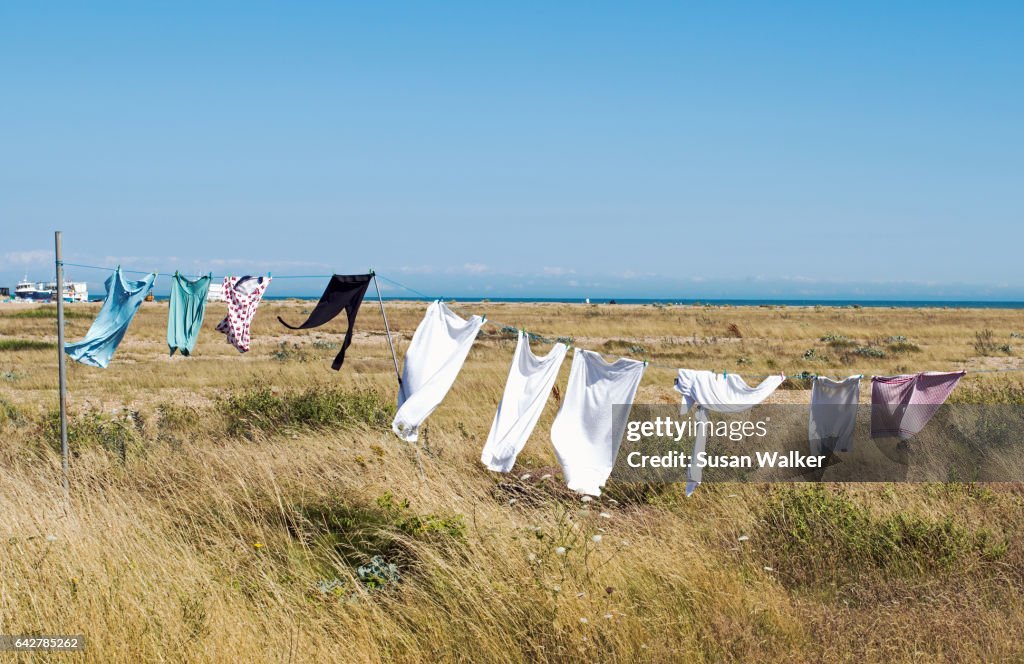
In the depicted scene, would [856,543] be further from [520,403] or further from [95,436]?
[95,436]

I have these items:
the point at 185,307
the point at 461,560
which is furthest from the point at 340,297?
the point at 461,560

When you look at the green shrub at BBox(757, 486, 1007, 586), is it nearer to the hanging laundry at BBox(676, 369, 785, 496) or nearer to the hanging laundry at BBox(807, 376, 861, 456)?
the hanging laundry at BBox(676, 369, 785, 496)

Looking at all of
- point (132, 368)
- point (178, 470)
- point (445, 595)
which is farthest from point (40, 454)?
point (132, 368)

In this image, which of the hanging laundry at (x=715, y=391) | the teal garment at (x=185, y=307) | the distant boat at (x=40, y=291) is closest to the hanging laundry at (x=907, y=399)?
the hanging laundry at (x=715, y=391)

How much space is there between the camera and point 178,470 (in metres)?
8.27

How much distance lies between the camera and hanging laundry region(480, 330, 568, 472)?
760 cm

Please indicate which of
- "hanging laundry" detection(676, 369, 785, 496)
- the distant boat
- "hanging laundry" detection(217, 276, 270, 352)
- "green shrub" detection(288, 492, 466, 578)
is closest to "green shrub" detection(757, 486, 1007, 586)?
"hanging laundry" detection(676, 369, 785, 496)

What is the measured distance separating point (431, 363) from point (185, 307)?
3.55 metres

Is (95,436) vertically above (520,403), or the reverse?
(520,403)

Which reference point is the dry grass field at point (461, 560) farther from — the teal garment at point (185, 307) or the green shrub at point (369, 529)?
the teal garment at point (185, 307)

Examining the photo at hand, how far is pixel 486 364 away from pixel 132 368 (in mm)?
9993

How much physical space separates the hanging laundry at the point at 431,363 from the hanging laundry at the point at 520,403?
0.60 meters

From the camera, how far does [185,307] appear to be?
9805 mm

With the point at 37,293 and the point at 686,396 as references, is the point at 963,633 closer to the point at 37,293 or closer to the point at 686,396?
the point at 686,396
